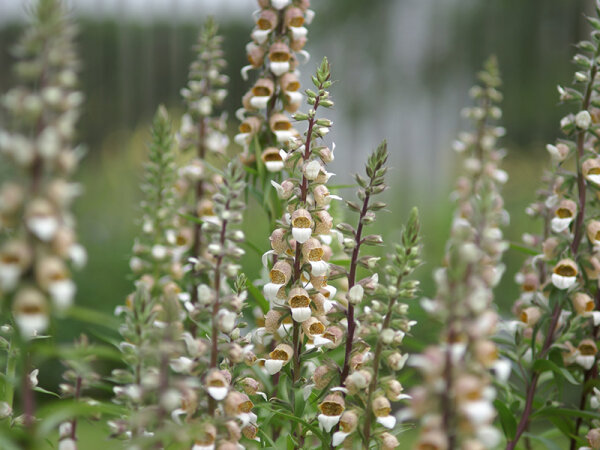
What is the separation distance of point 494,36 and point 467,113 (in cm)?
907

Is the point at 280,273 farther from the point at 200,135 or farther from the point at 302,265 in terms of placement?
the point at 200,135

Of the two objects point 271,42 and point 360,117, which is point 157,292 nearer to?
point 271,42

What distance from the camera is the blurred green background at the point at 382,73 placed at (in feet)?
25.6

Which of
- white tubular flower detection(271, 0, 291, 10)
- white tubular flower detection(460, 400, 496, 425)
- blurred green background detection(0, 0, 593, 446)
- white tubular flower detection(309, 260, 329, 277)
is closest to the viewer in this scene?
white tubular flower detection(460, 400, 496, 425)

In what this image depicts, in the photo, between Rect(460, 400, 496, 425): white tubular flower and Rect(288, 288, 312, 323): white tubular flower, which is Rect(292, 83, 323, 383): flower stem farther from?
Rect(460, 400, 496, 425): white tubular flower

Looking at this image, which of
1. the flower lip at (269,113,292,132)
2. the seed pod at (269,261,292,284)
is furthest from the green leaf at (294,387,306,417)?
the flower lip at (269,113,292,132)

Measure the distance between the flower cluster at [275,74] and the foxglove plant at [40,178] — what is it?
946 millimetres

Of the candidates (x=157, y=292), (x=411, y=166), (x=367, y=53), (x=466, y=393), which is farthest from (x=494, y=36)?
(x=466, y=393)

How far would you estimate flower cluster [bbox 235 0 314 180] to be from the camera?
1.82 m

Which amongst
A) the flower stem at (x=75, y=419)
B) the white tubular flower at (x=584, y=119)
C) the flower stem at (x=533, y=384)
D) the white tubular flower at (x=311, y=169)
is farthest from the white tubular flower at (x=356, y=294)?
the white tubular flower at (x=584, y=119)

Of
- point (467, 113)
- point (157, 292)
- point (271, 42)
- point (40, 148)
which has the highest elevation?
point (271, 42)

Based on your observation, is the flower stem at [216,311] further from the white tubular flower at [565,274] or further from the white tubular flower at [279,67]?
the white tubular flower at [565,274]

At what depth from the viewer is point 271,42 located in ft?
6.19

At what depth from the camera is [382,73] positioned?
10.2 meters
